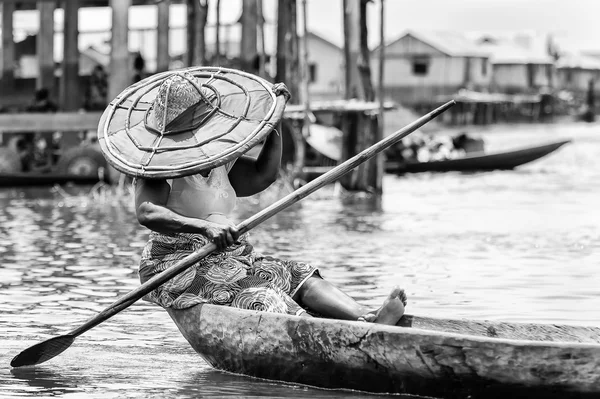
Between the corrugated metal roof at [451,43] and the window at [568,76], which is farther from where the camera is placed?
the window at [568,76]

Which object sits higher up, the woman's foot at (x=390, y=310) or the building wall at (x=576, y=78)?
the woman's foot at (x=390, y=310)

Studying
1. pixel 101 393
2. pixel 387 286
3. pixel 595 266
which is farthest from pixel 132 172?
pixel 595 266

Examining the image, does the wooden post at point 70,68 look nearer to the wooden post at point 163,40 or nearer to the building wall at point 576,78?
the wooden post at point 163,40

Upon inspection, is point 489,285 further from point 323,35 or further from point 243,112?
point 323,35

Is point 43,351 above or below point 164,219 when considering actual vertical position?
below

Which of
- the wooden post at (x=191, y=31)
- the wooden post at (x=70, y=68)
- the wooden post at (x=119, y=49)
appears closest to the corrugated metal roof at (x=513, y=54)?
the wooden post at (x=70, y=68)

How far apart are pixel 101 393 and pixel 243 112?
141 cm

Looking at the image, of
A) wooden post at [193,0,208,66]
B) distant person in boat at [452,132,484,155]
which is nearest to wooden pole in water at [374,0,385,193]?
wooden post at [193,0,208,66]

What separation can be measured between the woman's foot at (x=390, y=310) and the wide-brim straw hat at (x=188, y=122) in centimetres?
92

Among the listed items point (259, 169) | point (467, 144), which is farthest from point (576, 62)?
point (259, 169)

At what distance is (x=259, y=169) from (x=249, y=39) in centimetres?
1106

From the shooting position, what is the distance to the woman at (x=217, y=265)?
597 cm

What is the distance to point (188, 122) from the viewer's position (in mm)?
6266

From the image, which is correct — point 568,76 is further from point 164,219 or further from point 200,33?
point 164,219
